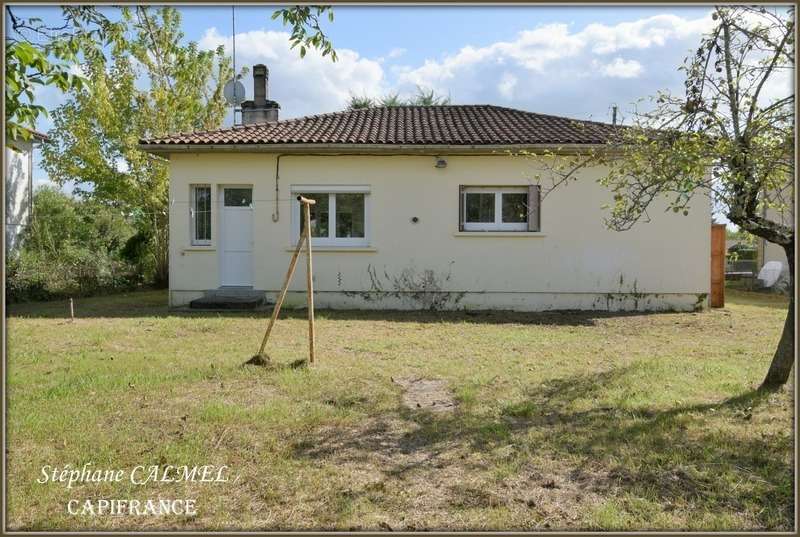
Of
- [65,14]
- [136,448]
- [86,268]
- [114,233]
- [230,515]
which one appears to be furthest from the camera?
[114,233]

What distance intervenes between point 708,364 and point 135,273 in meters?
15.8

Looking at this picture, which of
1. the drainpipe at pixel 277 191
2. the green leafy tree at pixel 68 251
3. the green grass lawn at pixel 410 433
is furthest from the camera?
the green leafy tree at pixel 68 251

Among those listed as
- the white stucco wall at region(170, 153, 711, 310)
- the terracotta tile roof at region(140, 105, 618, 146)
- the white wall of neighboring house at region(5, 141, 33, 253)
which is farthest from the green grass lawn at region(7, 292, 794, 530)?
the white wall of neighboring house at region(5, 141, 33, 253)

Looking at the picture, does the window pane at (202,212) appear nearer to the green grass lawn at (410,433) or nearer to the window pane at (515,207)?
the green grass lawn at (410,433)

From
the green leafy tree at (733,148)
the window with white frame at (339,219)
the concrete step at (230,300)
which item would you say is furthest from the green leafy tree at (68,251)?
the green leafy tree at (733,148)

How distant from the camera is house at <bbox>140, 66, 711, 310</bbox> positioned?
12.0 m

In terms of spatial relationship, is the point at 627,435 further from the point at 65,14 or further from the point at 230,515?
the point at 65,14

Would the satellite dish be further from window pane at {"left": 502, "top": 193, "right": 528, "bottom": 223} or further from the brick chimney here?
window pane at {"left": 502, "top": 193, "right": 528, "bottom": 223}

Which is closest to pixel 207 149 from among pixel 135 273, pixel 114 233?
pixel 135 273

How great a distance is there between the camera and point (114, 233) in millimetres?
18234

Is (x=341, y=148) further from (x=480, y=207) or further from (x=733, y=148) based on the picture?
(x=733, y=148)

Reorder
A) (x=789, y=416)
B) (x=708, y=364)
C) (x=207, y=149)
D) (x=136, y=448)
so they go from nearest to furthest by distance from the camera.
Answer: (x=136, y=448) → (x=789, y=416) → (x=708, y=364) → (x=207, y=149)

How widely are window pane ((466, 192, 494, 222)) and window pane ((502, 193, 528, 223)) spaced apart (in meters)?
0.31

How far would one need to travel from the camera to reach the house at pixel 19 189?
17.9 m
